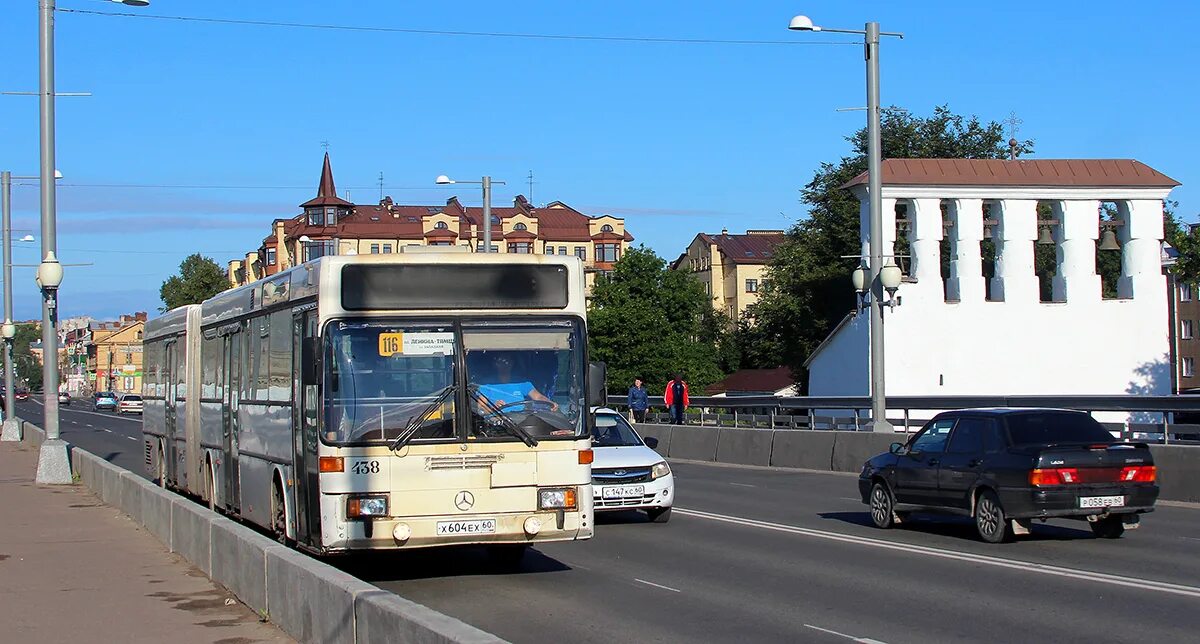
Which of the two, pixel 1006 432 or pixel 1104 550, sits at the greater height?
pixel 1006 432

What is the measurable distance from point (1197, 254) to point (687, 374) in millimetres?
56606

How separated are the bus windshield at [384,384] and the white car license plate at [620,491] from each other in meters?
6.16

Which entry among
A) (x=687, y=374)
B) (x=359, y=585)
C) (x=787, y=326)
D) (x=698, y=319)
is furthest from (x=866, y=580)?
(x=698, y=319)

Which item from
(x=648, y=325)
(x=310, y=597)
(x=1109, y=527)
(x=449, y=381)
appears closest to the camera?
(x=310, y=597)

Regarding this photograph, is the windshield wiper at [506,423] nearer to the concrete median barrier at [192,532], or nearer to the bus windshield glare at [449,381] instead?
the bus windshield glare at [449,381]

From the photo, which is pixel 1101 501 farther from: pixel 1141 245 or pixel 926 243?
pixel 1141 245

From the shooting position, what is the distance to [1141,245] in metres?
48.3

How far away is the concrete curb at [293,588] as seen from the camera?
705 centimetres

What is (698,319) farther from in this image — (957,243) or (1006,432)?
(1006,432)

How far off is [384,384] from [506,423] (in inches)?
42.0

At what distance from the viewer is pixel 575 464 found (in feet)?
42.2

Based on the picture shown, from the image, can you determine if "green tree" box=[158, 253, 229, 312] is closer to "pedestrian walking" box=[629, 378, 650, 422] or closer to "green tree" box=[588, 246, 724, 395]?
"green tree" box=[588, 246, 724, 395]

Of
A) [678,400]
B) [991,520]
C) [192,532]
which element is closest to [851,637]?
A: [991,520]

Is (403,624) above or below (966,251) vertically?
below
